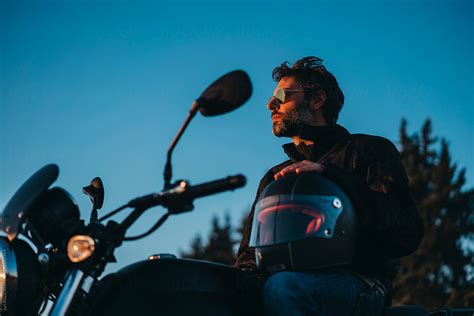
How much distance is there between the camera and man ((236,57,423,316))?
108 inches

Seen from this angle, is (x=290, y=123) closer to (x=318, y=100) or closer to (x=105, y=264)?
(x=318, y=100)

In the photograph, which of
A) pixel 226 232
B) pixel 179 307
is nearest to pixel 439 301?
pixel 226 232

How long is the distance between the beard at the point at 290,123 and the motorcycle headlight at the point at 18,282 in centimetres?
205

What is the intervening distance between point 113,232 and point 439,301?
26108mm

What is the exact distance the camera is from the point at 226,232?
4403cm

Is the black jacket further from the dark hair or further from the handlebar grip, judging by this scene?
the handlebar grip

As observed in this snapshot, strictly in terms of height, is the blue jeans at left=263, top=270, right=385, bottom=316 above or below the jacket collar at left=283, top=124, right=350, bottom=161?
below

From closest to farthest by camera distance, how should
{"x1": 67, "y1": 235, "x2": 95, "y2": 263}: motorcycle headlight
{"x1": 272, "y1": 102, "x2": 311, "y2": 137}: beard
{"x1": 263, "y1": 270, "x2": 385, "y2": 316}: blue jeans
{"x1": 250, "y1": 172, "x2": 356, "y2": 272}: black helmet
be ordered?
{"x1": 67, "y1": 235, "x2": 95, "y2": 263}: motorcycle headlight < {"x1": 263, "y1": 270, "x2": 385, "y2": 316}: blue jeans < {"x1": 250, "y1": 172, "x2": 356, "y2": 272}: black helmet < {"x1": 272, "y1": 102, "x2": 311, "y2": 137}: beard

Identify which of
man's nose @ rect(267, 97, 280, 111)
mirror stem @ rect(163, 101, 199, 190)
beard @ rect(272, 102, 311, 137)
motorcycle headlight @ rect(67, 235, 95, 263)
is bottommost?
motorcycle headlight @ rect(67, 235, 95, 263)

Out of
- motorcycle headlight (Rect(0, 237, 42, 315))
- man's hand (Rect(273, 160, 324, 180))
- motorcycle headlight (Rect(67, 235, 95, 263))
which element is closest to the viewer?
motorcycle headlight (Rect(67, 235, 95, 263))

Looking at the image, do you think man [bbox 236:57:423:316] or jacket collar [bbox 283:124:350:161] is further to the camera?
jacket collar [bbox 283:124:350:161]

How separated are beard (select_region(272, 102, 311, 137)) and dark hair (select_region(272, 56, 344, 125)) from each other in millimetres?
197

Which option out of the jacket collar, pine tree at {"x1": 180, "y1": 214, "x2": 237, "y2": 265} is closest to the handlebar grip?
the jacket collar

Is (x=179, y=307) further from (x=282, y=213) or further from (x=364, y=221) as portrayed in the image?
(x=364, y=221)
